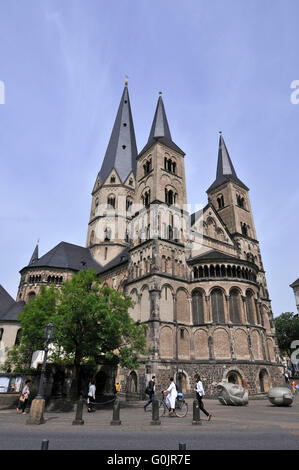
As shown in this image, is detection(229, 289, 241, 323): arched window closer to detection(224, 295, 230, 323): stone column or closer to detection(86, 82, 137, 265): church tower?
detection(224, 295, 230, 323): stone column

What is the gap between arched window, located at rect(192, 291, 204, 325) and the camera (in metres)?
29.2

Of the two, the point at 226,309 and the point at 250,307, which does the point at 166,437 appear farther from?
the point at 250,307

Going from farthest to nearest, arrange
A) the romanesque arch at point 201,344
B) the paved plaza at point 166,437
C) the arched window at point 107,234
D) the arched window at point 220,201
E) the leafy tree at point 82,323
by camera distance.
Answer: the arched window at point 107,234, the arched window at point 220,201, the romanesque arch at point 201,344, the leafy tree at point 82,323, the paved plaza at point 166,437

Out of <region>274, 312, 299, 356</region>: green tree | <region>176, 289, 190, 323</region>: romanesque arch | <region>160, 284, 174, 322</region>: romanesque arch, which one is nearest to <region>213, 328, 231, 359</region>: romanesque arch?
<region>176, 289, 190, 323</region>: romanesque arch

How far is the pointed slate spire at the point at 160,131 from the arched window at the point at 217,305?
67.2 ft

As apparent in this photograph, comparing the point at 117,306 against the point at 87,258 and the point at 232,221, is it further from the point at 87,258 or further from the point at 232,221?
the point at 87,258

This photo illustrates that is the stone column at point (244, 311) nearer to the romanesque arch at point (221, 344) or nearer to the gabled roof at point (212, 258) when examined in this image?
the romanesque arch at point (221, 344)

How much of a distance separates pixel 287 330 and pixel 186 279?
3162 centimetres

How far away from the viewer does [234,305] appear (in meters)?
29.2

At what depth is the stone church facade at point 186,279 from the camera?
2659 centimetres

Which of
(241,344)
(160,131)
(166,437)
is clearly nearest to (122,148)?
(160,131)

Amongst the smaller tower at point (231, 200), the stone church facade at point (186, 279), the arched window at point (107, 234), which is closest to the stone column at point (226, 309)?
the stone church facade at point (186, 279)

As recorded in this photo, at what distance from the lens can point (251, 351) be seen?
27.6 metres

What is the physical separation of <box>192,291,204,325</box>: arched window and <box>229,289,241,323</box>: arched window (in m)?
2.85
